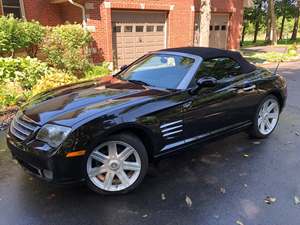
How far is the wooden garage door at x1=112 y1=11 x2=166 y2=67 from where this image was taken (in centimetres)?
1337

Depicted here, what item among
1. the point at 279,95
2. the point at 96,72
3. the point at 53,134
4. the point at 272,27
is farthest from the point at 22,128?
the point at 272,27

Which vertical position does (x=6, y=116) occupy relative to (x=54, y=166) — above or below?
below

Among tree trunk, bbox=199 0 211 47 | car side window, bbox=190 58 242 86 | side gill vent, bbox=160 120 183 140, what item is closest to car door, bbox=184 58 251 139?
car side window, bbox=190 58 242 86

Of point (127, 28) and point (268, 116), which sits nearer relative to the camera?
point (268, 116)

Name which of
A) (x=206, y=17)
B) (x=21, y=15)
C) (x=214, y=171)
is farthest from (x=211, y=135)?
(x=21, y=15)

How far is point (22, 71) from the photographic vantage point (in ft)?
28.5

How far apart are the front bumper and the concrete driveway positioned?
331 millimetres

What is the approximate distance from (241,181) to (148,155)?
1.15 m

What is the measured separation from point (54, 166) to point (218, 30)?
1739 centimetres

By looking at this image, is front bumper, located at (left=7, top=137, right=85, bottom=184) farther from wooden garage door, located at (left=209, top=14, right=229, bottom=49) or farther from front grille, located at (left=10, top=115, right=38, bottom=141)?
wooden garage door, located at (left=209, top=14, right=229, bottom=49)

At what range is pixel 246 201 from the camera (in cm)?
338

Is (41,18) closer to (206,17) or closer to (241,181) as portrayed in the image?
(206,17)

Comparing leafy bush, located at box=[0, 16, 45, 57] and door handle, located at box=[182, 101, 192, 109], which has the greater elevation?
leafy bush, located at box=[0, 16, 45, 57]

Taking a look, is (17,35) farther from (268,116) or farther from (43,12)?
(268,116)
